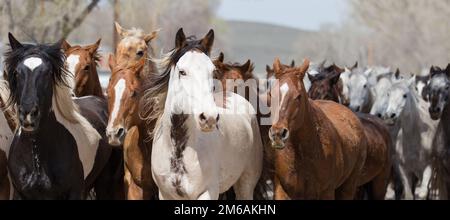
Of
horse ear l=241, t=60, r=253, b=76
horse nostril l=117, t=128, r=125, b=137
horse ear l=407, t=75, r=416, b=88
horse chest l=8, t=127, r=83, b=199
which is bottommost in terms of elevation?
horse ear l=407, t=75, r=416, b=88

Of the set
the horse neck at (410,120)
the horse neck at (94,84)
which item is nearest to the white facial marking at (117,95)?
the horse neck at (94,84)

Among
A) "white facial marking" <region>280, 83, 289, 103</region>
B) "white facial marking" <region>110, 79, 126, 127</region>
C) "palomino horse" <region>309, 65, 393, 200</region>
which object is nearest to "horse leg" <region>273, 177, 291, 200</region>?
"white facial marking" <region>280, 83, 289, 103</region>

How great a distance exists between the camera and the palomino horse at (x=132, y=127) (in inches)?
349

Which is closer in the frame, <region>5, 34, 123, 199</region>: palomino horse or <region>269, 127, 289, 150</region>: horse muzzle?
<region>5, 34, 123, 199</region>: palomino horse

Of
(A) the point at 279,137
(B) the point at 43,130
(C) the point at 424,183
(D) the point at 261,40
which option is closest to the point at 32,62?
(B) the point at 43,130

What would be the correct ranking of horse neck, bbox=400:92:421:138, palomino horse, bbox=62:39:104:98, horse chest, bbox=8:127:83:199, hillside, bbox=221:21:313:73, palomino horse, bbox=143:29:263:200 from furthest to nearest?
hillside, bbox=221:21:313:73 < horse neck, bbox=400:92:421:138 < palomino horse, bbox=62:39:104:98 < horse chest, bbox=8:127:83:199 < palomino horse, bbox=143:29:263:200

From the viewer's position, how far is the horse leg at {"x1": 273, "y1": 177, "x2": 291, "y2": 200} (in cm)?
903

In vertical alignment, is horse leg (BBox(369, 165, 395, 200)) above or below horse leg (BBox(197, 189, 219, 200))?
below

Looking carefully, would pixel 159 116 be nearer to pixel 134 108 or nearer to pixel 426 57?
pixel 134 108

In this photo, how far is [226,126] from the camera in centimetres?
888

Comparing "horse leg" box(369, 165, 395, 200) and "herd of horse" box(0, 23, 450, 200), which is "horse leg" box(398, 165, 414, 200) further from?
"herd of horse" box(0, 23, 450, 200)

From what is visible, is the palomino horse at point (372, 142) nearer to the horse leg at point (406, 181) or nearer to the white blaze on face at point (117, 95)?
the horse leg at point (406, 181)
